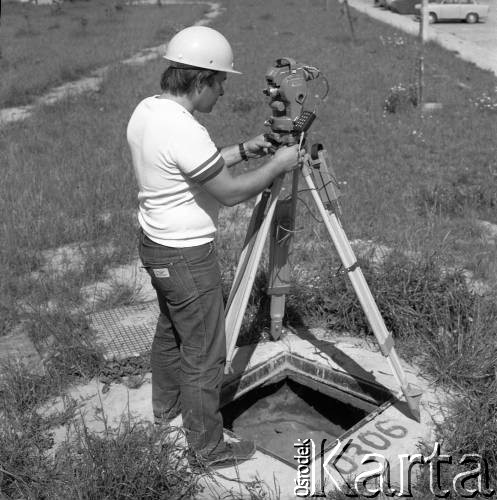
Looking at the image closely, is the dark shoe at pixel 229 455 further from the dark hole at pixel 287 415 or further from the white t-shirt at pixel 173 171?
the white t-shirt at pixel 173 171

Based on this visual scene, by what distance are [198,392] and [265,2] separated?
31.0 metres

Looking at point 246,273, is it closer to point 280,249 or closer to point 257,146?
point 280,249

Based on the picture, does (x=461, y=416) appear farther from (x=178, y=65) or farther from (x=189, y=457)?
(x=178, y=65)

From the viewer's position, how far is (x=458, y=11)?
84.8 ft

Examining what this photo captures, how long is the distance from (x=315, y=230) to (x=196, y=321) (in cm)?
252

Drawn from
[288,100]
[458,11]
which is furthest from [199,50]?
[458,11]

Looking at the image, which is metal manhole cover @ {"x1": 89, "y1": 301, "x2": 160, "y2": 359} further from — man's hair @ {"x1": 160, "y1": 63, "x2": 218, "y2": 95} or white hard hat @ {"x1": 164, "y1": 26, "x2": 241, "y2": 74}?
white hard hat @ {"x1": 164, "y1": 26, "x2": 241, "y2": 74}

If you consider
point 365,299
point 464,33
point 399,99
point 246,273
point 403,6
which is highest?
point 246,273

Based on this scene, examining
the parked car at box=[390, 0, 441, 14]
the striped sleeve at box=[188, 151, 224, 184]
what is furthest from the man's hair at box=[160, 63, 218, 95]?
the parked car at box=[390, 0, 441, 14]

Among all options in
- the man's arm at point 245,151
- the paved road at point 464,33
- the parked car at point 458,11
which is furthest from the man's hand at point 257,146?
the parked car at point 458,11

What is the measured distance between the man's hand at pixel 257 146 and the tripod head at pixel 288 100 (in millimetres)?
64

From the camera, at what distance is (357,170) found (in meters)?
7.75

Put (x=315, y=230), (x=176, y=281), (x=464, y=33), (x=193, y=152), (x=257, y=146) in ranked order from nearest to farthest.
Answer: (x=193, y=152)
(x=176, y=281)
(x=257, y=146)
(x=315, y=230)
(x=464, y=33)

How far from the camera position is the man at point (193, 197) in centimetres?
276
